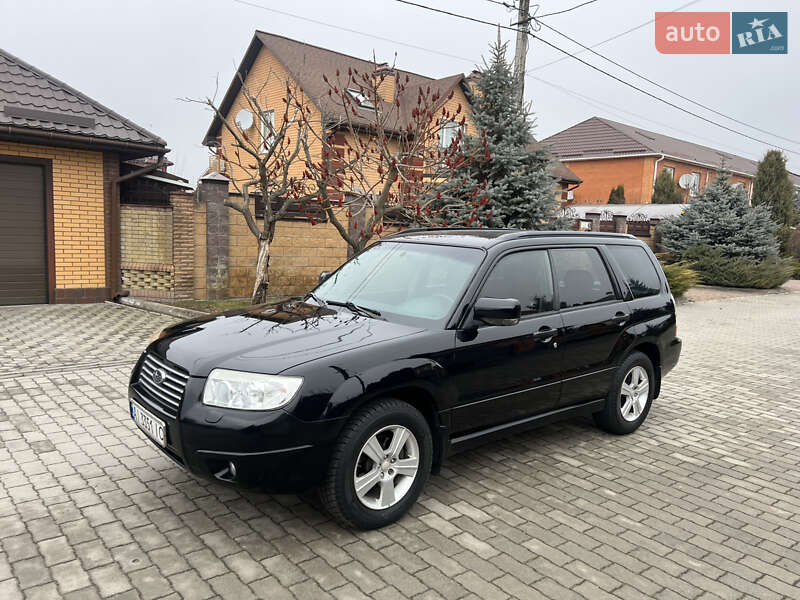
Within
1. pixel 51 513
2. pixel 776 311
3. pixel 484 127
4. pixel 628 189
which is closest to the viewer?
pixel 51 513

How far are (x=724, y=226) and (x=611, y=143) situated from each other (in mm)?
19477

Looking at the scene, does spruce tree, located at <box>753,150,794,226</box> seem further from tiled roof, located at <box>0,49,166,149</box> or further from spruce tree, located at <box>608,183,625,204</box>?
tiled roof, located at <box>0,49,166,149</box>

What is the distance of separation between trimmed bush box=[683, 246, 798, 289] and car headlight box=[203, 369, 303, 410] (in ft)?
64.9

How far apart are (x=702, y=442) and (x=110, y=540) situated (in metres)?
4.65

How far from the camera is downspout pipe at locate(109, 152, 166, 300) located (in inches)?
440

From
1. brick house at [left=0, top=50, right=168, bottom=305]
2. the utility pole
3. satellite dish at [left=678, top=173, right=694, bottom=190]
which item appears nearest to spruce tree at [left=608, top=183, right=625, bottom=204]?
satellite dish at [left=678, top=173, right=694, bottom=190]

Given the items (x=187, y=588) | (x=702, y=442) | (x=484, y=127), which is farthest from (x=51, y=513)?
(x=484, y=127)

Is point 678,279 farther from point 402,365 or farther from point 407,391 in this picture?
point 402,365

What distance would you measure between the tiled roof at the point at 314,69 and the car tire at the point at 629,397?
17.2m

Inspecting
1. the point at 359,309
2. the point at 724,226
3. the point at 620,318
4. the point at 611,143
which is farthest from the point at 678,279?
the point at 611,143

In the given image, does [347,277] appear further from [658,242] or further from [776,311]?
[658,242]

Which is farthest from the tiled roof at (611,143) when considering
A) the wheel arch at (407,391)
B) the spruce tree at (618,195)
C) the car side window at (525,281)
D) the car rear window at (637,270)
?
the wheel arch at (407,391)

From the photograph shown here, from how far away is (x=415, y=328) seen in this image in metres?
3.76

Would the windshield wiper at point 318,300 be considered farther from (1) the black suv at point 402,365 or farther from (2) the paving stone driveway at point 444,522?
(2) the paving stone driveway at point 444,522
